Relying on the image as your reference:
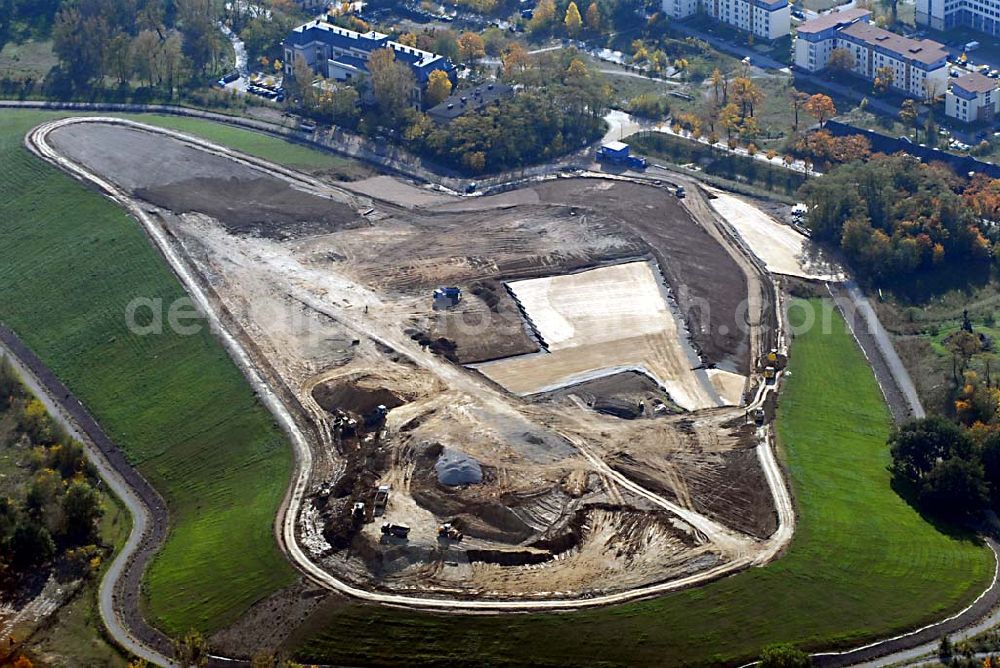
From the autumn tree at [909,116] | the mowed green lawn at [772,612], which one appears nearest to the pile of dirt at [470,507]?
the mowed green lawn at [772,612]

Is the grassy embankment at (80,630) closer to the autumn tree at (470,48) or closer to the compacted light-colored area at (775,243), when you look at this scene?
the compacted light-colored area at (775,243)

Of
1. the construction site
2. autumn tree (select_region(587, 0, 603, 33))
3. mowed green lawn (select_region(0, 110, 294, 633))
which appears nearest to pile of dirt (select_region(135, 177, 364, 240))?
the construction site

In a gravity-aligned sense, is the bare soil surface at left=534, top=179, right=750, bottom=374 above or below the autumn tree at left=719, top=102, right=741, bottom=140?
below

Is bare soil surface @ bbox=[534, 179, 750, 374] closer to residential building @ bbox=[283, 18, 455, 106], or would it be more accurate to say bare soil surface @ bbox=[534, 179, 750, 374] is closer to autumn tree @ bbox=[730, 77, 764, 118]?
autumn tree @ bbox=[730, 77, 764, 118]

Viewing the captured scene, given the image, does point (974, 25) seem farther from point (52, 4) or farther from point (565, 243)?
point (52, 4)

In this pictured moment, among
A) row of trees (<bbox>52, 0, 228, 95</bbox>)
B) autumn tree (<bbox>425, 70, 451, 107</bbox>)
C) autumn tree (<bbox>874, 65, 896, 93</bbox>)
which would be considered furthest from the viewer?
row of trees (<bbox>52, 0, 228, 95</bbox>)

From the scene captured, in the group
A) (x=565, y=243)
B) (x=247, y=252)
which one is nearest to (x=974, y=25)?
(x=565, y=243)
